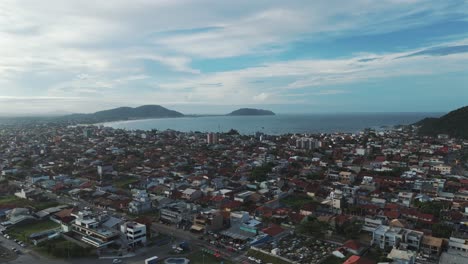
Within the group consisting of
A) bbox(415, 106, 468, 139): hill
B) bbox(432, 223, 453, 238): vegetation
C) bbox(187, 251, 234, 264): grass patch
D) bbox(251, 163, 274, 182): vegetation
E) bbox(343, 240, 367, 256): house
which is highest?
bbox(415, 106, 468, 139): hill

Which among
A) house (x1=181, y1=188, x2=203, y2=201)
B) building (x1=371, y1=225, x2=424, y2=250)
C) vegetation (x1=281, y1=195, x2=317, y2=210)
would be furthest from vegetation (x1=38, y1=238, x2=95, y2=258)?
building (x1=371, y1=225, x2=424, y2=250)

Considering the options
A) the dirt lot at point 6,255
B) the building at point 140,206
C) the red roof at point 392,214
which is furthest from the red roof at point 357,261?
the dirt lot at point 6,255

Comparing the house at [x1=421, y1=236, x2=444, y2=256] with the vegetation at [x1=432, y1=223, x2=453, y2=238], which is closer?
the house at [x1=421, y1=236, x2=444, y2=256]

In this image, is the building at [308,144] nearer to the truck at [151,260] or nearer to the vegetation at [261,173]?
the vegetation at [261,173]

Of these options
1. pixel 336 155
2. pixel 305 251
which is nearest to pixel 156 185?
pixel 305 251

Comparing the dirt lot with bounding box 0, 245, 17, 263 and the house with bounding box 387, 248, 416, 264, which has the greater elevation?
the house with bounding box 387, 248, 416, 264

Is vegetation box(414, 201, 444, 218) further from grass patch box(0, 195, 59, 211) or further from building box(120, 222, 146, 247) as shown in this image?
grass patch box(0, 195, 59, 211)
